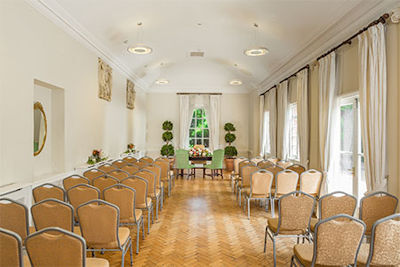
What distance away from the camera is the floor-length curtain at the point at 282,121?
8.67 metres

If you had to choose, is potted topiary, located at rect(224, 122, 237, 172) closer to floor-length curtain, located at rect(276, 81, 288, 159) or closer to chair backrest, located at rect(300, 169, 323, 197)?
floor-length curtain, located at rect(276, 81, 288, 159)

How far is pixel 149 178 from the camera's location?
5254mm

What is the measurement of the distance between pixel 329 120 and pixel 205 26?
14.1 feet

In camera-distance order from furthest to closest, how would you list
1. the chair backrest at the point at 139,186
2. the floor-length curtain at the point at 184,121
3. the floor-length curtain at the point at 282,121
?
the floor-length curtain at the point at 184,121 < the floor-length curtain at the point at 282,121 < the chair backrest at the point at 139,186

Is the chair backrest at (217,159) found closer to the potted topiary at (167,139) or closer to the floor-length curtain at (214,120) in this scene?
the potted topiary at (167,139)

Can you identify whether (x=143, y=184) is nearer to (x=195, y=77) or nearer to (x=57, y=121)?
(x=57, y=121)

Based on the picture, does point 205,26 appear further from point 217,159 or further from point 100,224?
point 100,224

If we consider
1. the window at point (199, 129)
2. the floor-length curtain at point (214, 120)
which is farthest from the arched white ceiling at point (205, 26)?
the window at point (199, 129)

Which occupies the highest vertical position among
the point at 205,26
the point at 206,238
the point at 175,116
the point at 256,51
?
the point at 205,26

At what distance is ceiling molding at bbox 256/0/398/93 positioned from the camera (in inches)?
169

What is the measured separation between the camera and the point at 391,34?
12.9 ft

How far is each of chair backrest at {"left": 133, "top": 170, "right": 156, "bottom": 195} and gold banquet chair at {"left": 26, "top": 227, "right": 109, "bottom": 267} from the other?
2.90 metres

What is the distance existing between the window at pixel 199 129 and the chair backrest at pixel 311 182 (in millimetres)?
9262

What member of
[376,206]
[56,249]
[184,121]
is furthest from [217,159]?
[56,249]
